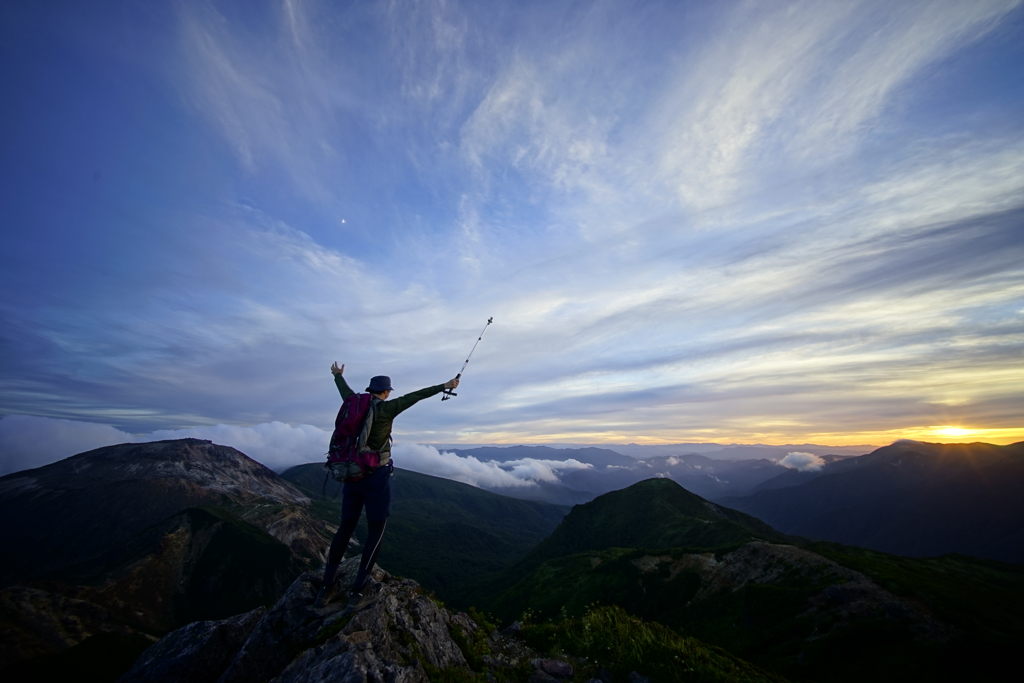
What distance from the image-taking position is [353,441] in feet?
34.5

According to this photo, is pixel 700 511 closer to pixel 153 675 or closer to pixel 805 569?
pixel 805 569

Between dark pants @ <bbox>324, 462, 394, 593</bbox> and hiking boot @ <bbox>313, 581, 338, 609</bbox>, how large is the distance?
44 centimetres

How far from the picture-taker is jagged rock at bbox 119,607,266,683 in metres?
11.0

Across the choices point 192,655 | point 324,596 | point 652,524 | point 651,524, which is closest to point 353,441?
point 324,596

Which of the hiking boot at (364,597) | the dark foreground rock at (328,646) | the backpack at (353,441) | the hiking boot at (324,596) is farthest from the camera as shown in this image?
the hiking boot at (324,596)

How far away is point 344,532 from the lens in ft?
35.6

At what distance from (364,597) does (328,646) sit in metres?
3.01

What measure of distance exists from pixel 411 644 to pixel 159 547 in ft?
782

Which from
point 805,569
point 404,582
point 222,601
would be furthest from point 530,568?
→ point 404,582

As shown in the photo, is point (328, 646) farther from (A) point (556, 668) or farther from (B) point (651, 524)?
(B) point (651, 524)

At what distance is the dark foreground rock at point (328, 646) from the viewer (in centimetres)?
817

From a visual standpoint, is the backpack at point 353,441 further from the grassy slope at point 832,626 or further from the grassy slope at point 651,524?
the grassy slope at point 651,524

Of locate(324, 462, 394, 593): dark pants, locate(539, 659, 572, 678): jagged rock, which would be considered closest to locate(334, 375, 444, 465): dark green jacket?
locate(324, 462, 394, 593): dark pants

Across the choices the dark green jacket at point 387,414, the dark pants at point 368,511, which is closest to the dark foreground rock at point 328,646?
the dark pants at point 368,511
